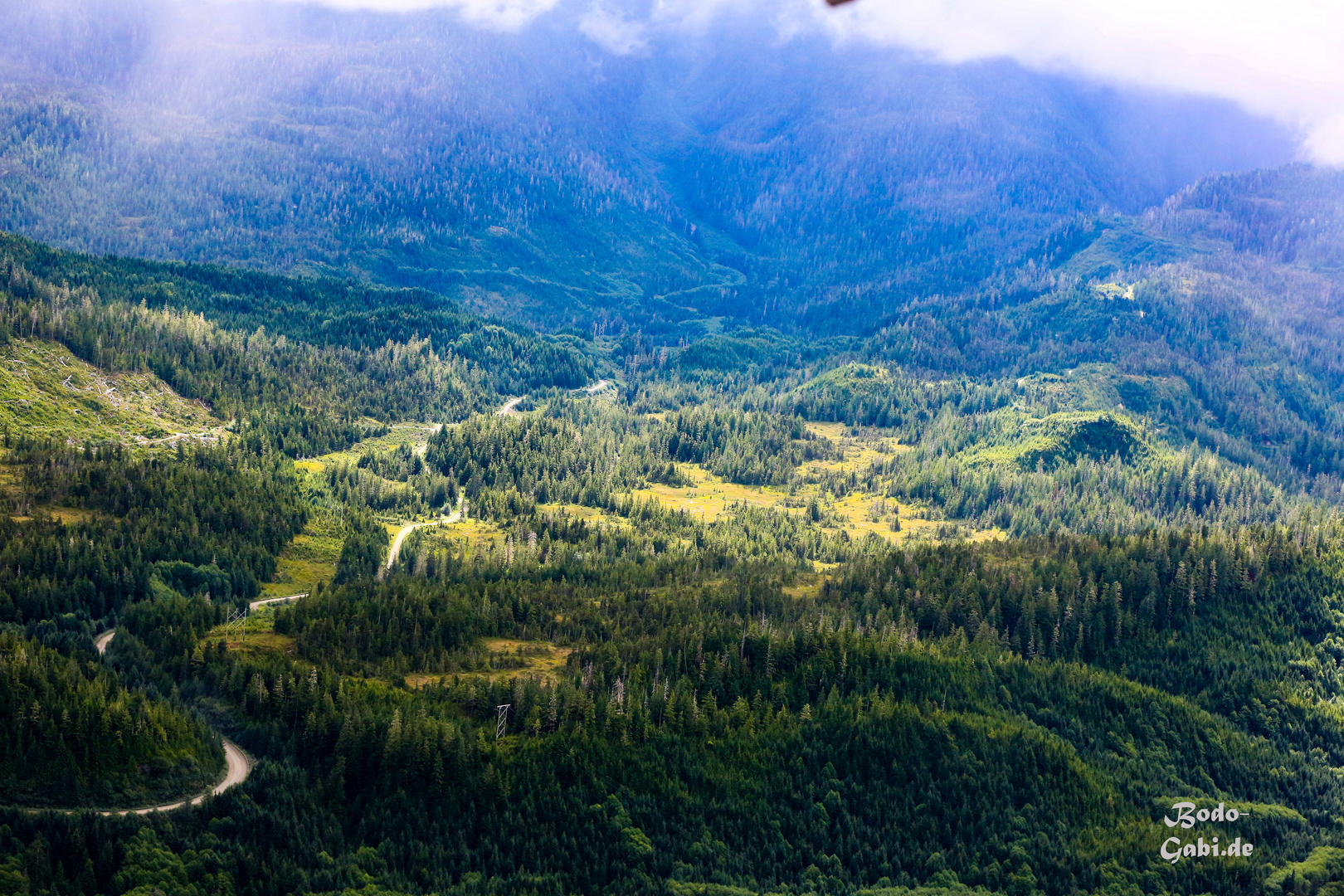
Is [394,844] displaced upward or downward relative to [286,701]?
downward

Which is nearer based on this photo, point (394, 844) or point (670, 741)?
point (394, 844)

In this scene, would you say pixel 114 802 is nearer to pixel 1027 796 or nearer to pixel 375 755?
pixel 375 755

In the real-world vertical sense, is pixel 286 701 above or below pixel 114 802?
above

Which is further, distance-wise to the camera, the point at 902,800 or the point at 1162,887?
the point at 902,800

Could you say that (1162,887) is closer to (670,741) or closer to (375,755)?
(670,741)

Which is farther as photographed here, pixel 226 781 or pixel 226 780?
pixel 226 780

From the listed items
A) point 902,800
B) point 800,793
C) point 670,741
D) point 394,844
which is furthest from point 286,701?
point 902,800

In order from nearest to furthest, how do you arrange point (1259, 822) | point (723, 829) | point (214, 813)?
point (214, 813) < point (723, 829) < point (1259, 822)

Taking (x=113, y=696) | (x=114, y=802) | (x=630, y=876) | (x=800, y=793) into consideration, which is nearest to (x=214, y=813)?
(x=114, y=802)

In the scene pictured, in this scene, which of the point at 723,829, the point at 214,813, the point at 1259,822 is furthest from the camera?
the point at 1259,822
